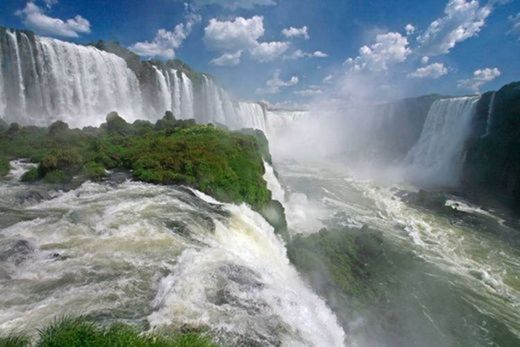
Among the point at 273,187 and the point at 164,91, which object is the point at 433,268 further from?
the point at 164,91

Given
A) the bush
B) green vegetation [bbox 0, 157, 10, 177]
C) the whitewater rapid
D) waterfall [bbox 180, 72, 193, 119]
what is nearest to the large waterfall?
waterfall [bbox 180, 72, 193, 119]

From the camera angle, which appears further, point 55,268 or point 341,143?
point 341,143

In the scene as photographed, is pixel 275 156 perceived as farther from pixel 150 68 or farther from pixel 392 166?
pixel 150 68

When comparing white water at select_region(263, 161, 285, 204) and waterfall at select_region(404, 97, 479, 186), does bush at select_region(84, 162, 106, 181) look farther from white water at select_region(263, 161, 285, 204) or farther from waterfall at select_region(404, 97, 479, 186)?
waterfall at select_region(404, 97, 479, 186)

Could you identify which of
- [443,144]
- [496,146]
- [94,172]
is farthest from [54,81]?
[443,144]

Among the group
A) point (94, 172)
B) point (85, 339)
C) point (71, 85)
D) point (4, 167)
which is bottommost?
point (85, 339)

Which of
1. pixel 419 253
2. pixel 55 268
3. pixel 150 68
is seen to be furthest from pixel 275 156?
pixel 55 268

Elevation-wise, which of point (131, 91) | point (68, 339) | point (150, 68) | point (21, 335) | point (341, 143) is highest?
point (150, 68)
